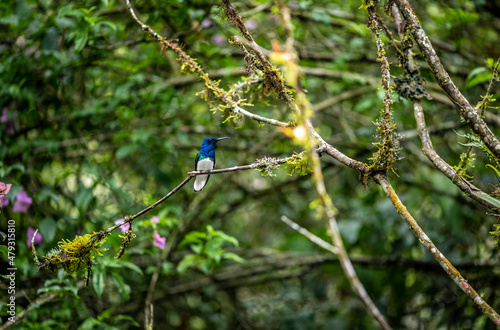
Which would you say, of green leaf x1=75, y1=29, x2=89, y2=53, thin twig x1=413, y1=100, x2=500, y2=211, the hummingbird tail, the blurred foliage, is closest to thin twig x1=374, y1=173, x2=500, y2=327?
thin twig x1=413, y1=100, x2=500, y2=211

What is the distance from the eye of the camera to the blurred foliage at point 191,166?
2834 mm

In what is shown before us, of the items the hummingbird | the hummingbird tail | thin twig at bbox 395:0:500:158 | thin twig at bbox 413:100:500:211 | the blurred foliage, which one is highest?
thin twig at bbox 395:0:500:158

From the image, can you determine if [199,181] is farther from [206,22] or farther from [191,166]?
[191,166]

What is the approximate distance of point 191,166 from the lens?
456cm

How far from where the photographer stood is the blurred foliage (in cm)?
283

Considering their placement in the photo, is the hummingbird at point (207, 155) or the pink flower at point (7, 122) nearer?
the hummingbird at point (207, 155)

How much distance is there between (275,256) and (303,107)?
3271 mm

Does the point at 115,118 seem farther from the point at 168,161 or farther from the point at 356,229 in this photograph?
the point at 356,229

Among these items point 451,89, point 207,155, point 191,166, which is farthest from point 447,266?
point 191,166

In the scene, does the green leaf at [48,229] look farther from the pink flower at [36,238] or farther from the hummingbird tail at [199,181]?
the hummingbird tail at [199,181]

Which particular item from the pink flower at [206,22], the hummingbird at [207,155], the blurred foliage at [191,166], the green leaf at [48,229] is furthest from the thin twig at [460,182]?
the green leaf at [48,229]

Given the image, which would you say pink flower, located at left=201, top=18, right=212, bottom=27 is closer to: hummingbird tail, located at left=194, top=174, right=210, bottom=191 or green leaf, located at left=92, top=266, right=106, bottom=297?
hummingbird tail, located at left=194, top=174, right=210, bottom=191

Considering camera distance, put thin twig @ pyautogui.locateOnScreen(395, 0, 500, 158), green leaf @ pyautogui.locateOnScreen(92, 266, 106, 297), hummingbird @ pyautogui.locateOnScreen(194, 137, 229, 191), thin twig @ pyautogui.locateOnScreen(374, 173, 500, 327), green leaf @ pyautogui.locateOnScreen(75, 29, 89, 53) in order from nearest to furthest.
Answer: thin twig @ pyautogui.locateOnScreen(374, 173, 500, 327) → thin twig @ pyautogui.locateOnScreen(395, 0, 500, 158) → hummingbird @ pyautogui.locateOnScreen(194, 137, 229, 191) → green leaf @ pyautogui.locateOnScreen(92, 266, 106, 297) → green leaf @ pyautogui.locateOnScreen(75, 29, 89, 53)

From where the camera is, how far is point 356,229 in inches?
159
